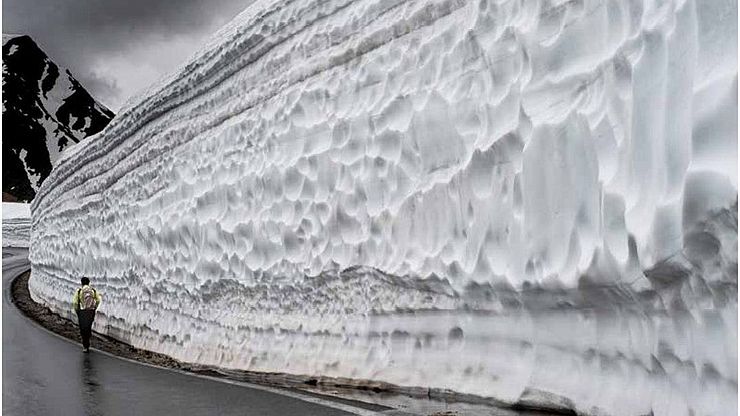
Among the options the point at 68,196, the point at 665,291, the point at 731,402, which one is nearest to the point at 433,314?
the point at 665,291

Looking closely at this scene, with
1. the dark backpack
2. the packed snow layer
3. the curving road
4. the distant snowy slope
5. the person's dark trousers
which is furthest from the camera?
the distant snowy slope

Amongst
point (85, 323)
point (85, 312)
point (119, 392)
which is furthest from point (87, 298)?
point (119, 392)

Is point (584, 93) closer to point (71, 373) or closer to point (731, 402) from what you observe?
point (731, 402)

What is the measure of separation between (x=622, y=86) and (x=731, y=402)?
1.76 metres

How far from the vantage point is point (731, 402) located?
412 cm

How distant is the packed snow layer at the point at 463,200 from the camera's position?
4363mm

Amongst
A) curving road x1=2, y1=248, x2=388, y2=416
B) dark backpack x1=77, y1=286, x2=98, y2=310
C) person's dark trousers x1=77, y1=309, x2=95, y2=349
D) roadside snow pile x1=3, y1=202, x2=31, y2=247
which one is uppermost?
roadside snow pile x1=3, y1=202, x2=31, y2=247

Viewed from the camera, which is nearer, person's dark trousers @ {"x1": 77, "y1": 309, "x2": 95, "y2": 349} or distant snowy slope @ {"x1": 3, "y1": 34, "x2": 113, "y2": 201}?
person's dark trousers @ {"x1": 77, "y1": 309, "x2": 95, "y2": 349}

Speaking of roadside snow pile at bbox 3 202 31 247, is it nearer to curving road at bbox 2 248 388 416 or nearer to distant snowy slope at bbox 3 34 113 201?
curving road at bbox 2 248 388 416

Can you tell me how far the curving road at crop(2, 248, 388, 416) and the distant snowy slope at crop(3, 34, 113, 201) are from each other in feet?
248

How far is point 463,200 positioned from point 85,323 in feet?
23.4

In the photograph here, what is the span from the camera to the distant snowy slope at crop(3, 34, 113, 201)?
283 feet

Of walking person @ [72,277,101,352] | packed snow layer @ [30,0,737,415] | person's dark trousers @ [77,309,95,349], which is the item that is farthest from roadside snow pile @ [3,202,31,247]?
packed snow layer @ [30,0,737,415]

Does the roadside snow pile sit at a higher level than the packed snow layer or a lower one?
higher
